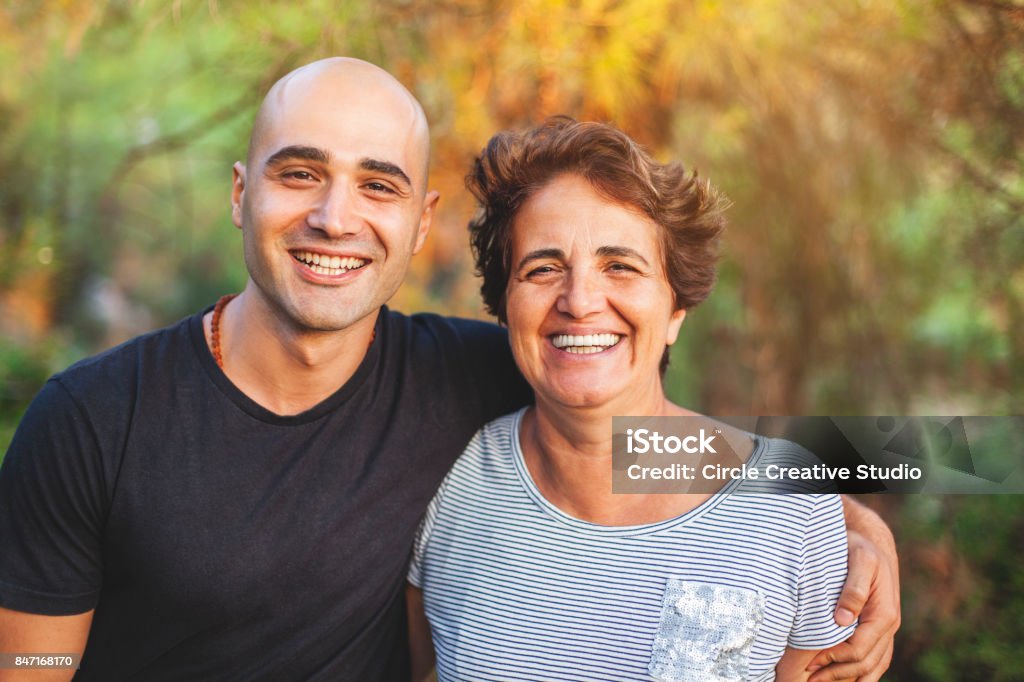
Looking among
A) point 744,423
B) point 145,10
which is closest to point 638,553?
point 744,423

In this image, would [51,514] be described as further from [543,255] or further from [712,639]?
[712,639]

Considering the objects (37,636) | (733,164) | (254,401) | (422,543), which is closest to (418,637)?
(422,543)

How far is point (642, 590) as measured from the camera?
180cm

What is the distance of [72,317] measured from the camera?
12.5 feet

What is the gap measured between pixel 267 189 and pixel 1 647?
1.11m

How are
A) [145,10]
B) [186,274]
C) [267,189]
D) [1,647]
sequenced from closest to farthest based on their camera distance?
[1,647] → [267,189] → [145,10] → [186,274]

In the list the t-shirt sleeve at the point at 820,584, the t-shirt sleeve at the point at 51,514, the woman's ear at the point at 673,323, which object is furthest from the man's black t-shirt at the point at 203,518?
the t-shirt sleeve at the point at 820,584

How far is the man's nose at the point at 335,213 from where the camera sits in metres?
1.90

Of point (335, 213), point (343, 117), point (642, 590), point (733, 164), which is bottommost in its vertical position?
point (642, 590)

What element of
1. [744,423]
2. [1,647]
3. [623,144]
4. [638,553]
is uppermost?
[623,144]

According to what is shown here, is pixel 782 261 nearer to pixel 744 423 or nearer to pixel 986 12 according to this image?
pixel 744 423

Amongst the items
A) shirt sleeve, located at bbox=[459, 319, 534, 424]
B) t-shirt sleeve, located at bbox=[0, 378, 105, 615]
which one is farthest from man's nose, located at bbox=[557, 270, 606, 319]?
t-shirt sleeve, located at bbox=[0, 378, 105, 615]

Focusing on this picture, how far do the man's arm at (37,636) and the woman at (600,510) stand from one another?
0.75 meters

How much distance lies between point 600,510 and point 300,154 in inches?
40.6
